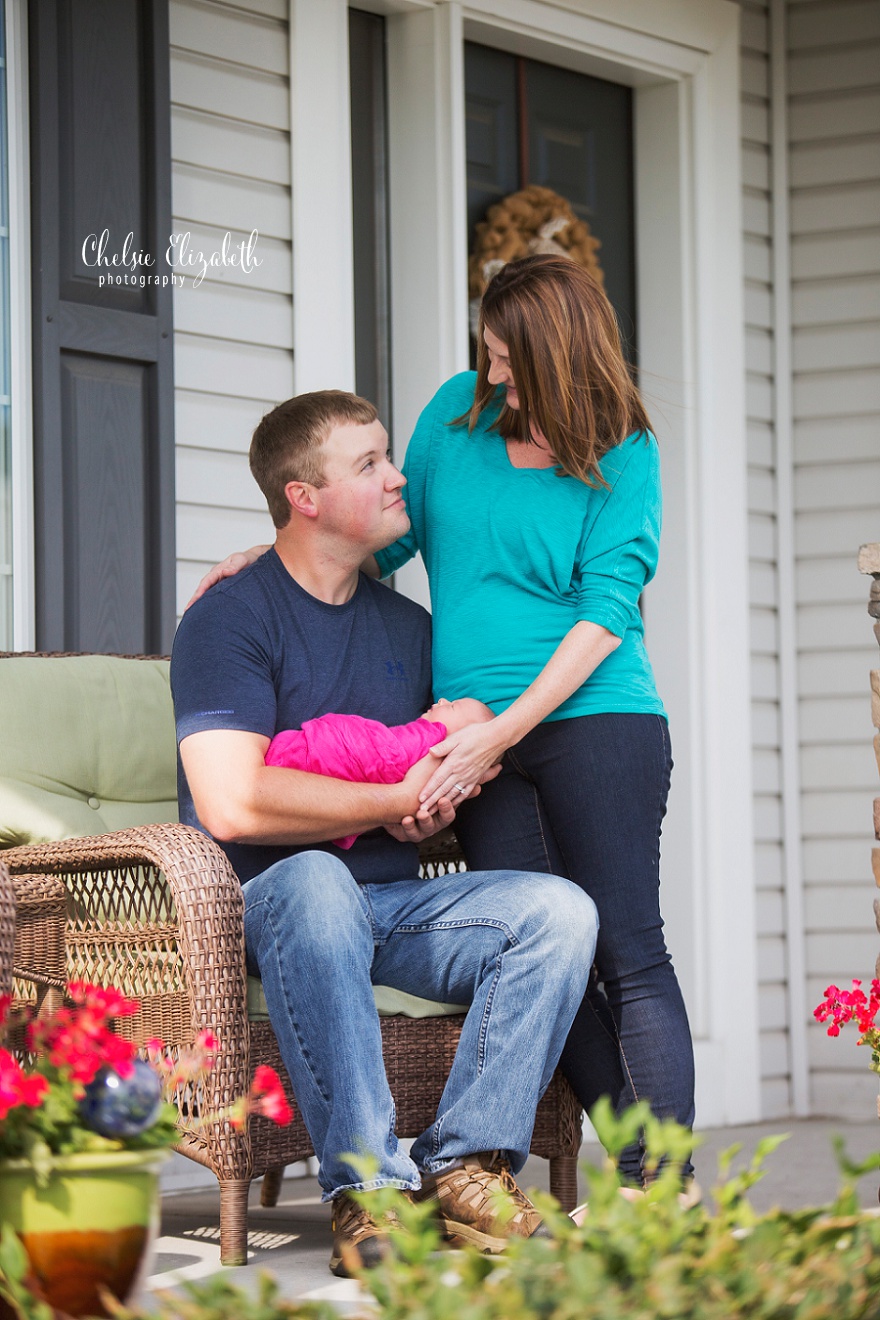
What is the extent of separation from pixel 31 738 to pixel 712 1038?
2.25 meters

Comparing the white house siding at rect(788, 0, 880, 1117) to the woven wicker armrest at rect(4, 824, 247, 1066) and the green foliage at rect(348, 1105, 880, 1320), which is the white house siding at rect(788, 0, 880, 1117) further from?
the green foliage at rect(348, 1105, 880, 1320)

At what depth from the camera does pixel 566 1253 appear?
97 cm

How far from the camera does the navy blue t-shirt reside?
82.2 inches

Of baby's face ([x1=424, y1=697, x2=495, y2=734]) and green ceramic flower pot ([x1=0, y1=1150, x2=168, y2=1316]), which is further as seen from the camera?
baby's face ([x1=424, y1=697, x2=495, y2=734])

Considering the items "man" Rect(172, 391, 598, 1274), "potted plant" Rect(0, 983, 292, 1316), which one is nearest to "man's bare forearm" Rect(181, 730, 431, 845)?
"man" Rect(172, 391, 598, 1274)

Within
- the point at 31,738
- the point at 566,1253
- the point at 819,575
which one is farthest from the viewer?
the point at 819,575

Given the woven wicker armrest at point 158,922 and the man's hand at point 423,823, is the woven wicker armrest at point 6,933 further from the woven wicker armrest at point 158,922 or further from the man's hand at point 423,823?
the man's hand at point 423,823

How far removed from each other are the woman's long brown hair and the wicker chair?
2.44ft

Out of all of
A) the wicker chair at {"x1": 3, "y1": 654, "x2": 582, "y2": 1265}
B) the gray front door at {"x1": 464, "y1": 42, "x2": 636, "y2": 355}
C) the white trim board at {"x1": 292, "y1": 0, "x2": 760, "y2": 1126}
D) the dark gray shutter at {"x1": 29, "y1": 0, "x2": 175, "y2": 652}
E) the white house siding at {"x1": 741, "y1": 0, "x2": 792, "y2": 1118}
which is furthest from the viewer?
the white house siding at {"x1": 741, "y1": 0, "x2": 792, "y2": 1118}

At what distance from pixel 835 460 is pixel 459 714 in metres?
2.43

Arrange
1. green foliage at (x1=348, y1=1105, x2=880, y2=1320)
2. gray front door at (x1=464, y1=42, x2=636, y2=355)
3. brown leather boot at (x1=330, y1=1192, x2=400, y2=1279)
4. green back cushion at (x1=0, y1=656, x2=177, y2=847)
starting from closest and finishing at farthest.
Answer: green foliage at (x1=348, y1=1105, x2=880, y2=1320)
brown leather boot at (x1=330, y1=1192, x2=400, y2=1279)
green back cushion at (x1=0, y1=656, x2=177, y2=847)
gray front door at (x1=464, y1=42, x2=636, y2=355)

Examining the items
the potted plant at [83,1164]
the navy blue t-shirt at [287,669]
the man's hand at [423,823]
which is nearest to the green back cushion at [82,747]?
the navy blue t-shirt at [287,669]

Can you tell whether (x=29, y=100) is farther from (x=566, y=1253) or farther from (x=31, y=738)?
(x=566, y=1253)

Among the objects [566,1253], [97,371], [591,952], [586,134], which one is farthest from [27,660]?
[586,134]
